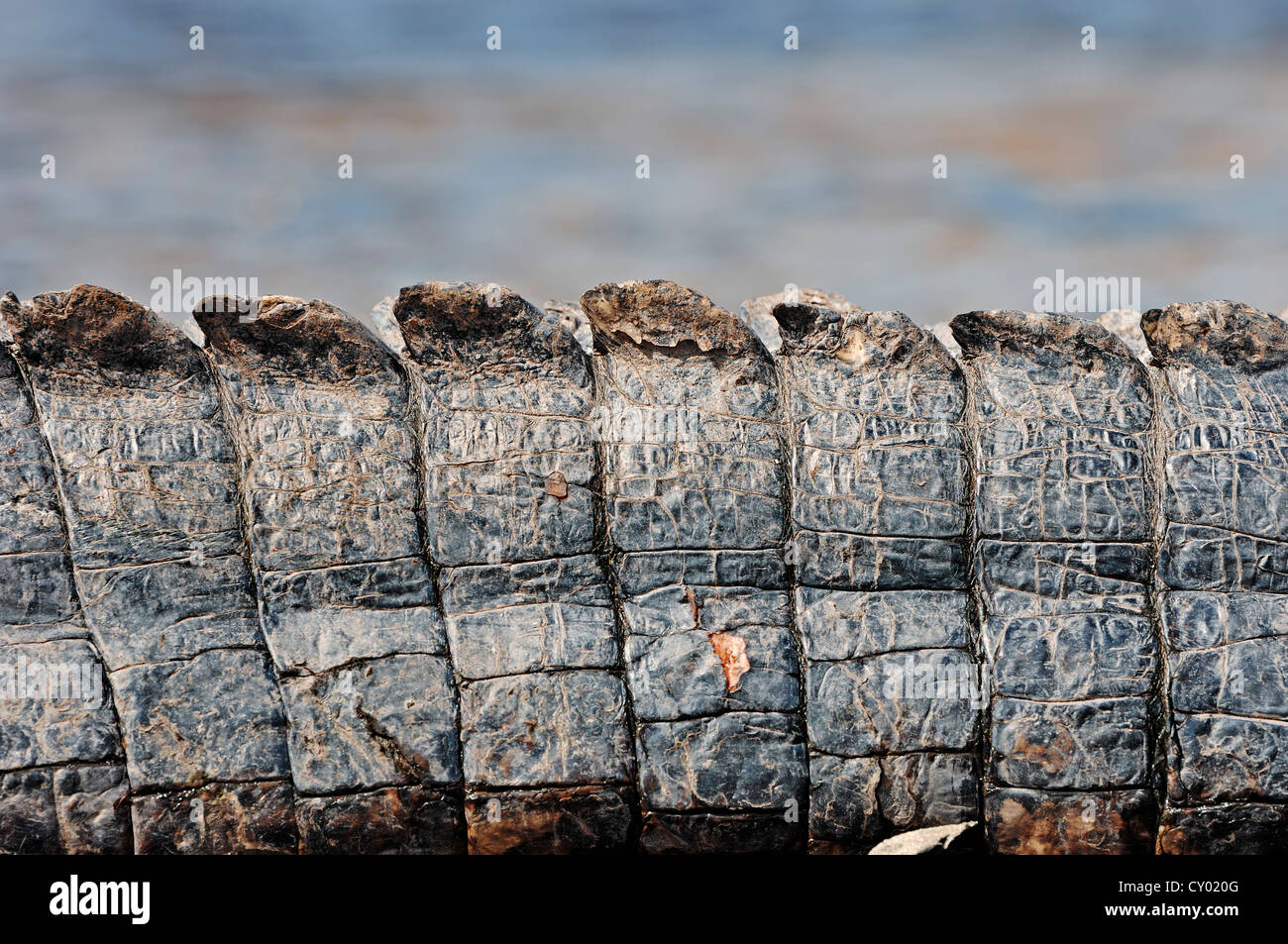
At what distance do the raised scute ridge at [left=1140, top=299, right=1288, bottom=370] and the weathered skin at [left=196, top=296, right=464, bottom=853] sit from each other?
2626 mm

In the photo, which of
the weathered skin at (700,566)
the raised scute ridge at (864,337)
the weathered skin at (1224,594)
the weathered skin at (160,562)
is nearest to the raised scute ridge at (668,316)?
the weathered skin at (700,566)

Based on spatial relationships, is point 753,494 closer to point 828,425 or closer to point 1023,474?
point 828,425

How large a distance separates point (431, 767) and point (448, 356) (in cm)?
131

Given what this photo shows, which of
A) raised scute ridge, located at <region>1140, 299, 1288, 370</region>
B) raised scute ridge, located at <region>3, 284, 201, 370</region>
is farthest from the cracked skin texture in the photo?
raised scute ridge, located at <region>1140, 299, 1288, 370</region>

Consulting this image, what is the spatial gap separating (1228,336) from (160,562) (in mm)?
3589

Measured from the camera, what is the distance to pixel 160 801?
3195 millimetres

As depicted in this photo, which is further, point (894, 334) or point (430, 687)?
point (894, 334)

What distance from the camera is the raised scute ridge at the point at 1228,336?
364 centimetres

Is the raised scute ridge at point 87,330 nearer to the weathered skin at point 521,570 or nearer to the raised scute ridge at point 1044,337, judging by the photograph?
the weathered skin at point 521,570

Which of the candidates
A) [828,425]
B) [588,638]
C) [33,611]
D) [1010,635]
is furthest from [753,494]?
[33,611]

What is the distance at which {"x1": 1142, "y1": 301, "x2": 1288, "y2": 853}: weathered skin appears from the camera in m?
3.31

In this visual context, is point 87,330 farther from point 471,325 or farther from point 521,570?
point 521,570

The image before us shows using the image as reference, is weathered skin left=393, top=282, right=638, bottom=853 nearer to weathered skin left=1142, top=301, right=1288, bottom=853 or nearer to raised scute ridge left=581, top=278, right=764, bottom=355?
raised scute ridge left=581, top=278, right=764, bottom=355

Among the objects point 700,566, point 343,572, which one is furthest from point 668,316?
point 343,572
